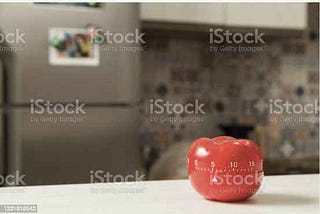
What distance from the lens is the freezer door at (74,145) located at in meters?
1.50

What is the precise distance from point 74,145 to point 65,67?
0.27 m

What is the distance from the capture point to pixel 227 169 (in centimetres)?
71

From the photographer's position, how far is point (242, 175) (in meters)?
0.72

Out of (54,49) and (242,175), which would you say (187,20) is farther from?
(242,175)

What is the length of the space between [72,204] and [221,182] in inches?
9.2

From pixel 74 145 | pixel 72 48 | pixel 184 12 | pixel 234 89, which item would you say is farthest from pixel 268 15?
pixel 74 145

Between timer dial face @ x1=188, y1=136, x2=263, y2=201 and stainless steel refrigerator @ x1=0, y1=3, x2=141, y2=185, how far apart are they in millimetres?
882

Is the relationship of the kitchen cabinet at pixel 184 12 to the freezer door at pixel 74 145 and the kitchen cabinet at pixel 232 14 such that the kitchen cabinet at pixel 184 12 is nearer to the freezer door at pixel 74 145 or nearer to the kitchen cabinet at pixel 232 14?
the kitchen cabinet at pixel 232 14

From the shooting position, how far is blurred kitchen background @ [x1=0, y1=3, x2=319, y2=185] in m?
1.50

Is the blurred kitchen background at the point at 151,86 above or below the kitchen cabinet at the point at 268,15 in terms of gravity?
below

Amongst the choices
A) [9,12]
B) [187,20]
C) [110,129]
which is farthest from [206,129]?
[9,12]

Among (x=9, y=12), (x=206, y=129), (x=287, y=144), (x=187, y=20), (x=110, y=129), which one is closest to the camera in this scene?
(x=9, y=12)

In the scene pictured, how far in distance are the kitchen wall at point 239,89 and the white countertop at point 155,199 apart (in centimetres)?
139

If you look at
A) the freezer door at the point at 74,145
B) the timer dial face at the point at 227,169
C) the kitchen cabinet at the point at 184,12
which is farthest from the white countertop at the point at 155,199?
the kitchen cabinet at the point at 184,12
